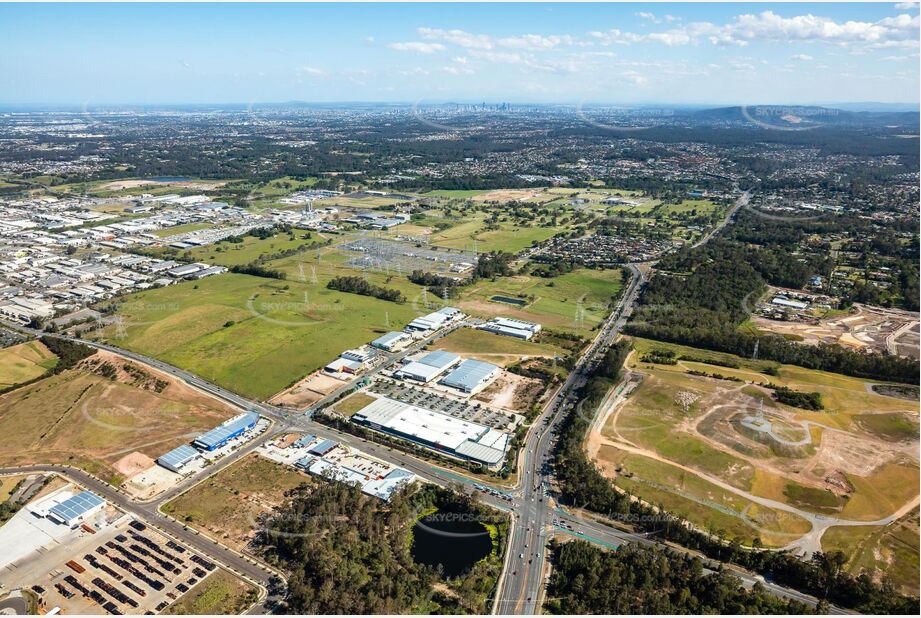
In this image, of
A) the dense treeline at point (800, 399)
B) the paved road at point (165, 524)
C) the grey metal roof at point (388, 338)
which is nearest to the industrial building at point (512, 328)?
the grey metal roof at point (388, 338)

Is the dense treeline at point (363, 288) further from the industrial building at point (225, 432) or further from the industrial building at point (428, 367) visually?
the industrial building at point (225, 432)

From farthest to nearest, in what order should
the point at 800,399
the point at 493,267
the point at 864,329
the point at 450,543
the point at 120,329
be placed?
the point at 493,267, the point at 864,329, the point at 120,329, the point at 800,399, the point at 450,543

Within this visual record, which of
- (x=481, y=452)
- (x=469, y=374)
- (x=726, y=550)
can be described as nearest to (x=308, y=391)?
(x=469, y=374)

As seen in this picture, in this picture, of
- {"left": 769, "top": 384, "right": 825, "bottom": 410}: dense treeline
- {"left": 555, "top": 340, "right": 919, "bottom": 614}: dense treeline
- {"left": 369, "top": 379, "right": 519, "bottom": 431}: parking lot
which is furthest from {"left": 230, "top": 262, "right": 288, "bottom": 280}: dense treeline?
{"left": 769, "top": 384, "right": 825, "bottom": 410}: dense treeline

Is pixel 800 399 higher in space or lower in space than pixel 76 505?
higher

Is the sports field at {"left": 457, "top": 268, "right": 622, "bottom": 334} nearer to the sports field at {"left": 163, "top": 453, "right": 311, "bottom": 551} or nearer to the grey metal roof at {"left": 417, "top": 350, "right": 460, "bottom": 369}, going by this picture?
the grey metal roof at {"left": 417, "top": 350, "right": 460, "bottom": 369}

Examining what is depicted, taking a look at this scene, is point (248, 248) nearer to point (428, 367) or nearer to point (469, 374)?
point (428, 367)
